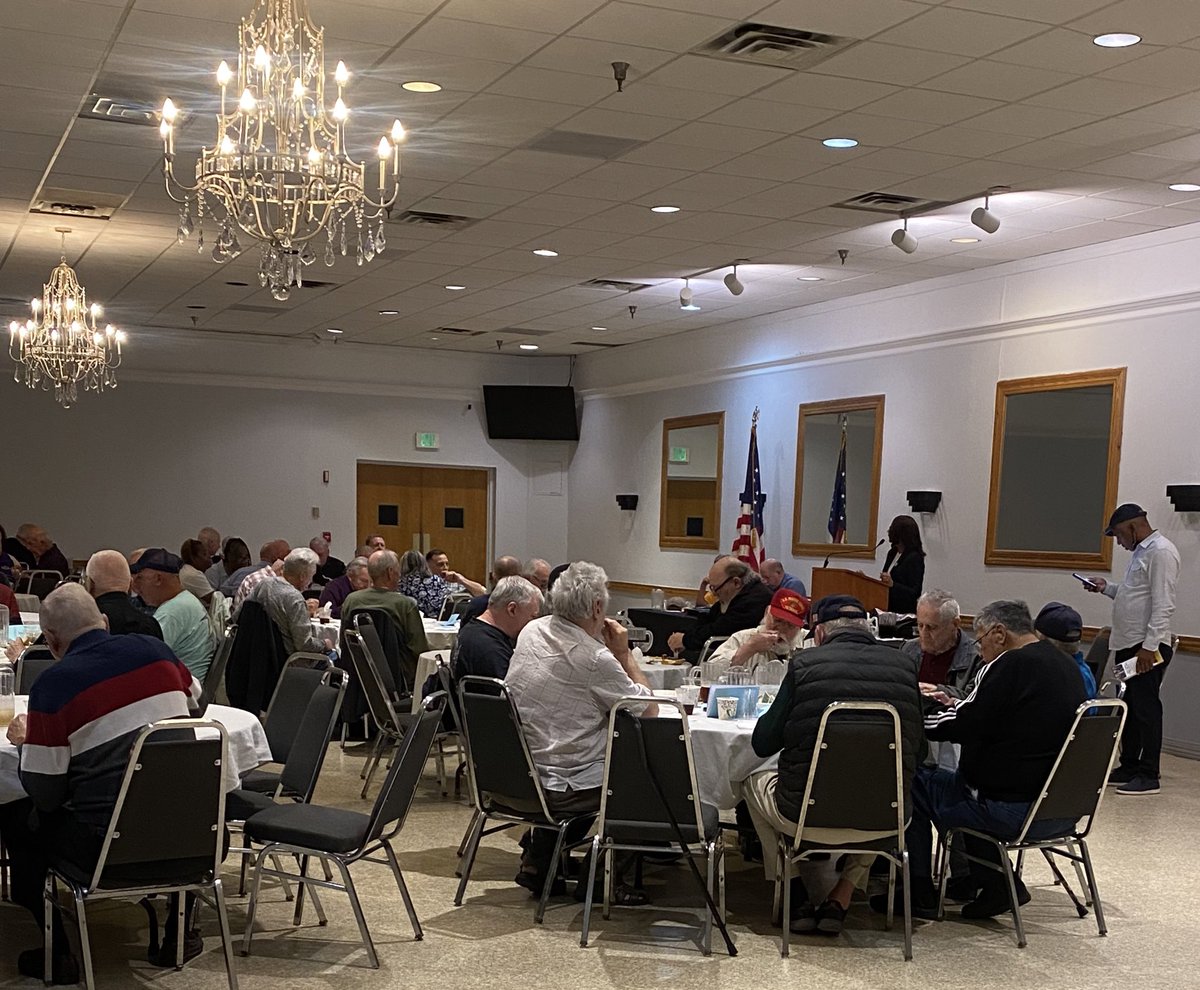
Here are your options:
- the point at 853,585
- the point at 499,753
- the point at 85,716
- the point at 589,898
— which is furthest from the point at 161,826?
the point at 853,585

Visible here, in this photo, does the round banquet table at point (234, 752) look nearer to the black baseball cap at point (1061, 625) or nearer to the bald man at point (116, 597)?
the bald man at point (116, 597)

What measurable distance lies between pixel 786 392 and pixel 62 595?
10086 mm

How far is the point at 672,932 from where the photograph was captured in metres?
5.12

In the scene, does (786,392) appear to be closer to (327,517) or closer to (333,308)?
(333,308)

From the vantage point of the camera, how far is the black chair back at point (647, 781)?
484 centimetres

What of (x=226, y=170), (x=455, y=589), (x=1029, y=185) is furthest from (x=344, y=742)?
(x=1029, y=185)

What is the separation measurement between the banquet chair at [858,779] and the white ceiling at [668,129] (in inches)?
111

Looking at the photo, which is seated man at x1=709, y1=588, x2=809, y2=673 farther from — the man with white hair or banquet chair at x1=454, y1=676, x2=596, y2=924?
the man with white hair

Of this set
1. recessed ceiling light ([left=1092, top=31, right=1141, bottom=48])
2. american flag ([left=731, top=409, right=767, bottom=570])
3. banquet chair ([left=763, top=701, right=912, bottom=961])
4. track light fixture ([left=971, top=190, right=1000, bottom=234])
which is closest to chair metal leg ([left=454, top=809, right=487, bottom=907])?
banquet chair ([left=763, top=701, right=912, bottom=961])

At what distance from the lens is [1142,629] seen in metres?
8.61

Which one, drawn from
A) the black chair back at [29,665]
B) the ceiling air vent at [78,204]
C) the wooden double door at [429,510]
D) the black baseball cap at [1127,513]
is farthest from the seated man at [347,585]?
the wooden double door at [429,510]

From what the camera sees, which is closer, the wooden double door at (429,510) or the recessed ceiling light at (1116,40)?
the recessed ceiling light at (1116,40)

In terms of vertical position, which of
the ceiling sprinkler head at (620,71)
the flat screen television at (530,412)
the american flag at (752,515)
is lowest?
the american flag at (752,515)

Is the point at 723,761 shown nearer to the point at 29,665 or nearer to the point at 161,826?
the point at 161,826
